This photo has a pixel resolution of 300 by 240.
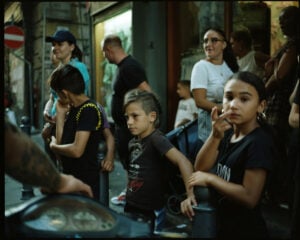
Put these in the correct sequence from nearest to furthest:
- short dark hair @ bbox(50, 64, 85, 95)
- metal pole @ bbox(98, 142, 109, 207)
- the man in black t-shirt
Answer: short dark hair @ bbox(50, 64, 85, 95), metal pole @ bbox(98, 142, 109, 207), the man in black t-shirt

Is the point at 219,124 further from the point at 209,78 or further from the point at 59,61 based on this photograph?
the point at 59,61

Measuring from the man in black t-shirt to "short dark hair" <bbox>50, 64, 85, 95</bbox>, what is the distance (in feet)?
5.28

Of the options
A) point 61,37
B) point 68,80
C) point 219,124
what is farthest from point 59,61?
point 219,124

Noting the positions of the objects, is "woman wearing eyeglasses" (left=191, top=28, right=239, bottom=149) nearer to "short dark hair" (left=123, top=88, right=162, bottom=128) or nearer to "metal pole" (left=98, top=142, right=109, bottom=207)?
"short dark hair" (left=123, top=88, right=162, bottom=128)

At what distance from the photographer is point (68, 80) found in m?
2.63

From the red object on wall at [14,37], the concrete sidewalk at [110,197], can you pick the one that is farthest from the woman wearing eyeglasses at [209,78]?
the red object on wall at [14,37]

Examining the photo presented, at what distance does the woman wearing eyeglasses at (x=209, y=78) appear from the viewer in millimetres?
3254

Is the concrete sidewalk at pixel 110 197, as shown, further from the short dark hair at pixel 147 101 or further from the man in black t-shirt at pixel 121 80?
the short dark hair at pixel 147 101

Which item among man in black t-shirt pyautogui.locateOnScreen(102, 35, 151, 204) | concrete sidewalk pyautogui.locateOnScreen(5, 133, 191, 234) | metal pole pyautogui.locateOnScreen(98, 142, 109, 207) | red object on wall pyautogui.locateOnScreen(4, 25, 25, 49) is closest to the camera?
concrete sidewalk pyautogui.locateOnScreen(5, 133, 191, 234)

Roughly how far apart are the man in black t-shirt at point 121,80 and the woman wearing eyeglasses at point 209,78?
1.03 meters

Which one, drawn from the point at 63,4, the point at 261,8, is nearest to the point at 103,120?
the point at 261,8

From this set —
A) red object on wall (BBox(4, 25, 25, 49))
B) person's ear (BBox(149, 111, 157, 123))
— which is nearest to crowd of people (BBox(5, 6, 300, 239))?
person's ear (BBox(149, 111, 157, 123))

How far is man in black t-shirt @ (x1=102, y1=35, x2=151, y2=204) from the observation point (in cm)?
429

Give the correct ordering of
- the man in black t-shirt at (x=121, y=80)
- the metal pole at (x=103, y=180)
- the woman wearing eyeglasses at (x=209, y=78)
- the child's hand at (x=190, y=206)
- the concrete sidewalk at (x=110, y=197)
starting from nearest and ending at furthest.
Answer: the concrete sidewalk at (x=110, y=197)
the child's hand at (x=190, y=206)
the metal pole at (x=103, y=180)
the woman wearing eyeglasses at (x=209, y=78)
the man in black t-shirt at (x=121, y=80)
